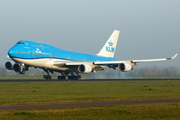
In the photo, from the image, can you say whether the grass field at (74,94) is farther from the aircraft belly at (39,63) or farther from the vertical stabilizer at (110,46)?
the vertical stabilizer at (110,46)

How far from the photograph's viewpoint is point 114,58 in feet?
259

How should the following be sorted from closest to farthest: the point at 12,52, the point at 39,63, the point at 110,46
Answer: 1. the point at 12,52
2. the point at 39,63
3. the point at 110,46

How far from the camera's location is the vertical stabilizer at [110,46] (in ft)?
249

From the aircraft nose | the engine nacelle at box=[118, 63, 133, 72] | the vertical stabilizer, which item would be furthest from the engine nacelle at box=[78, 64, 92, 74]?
the vertical stabilizer

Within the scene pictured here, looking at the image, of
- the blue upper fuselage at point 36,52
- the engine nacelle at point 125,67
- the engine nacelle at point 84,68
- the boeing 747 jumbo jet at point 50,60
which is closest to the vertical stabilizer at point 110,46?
the boeing 747 jumbo jet at point 50,60

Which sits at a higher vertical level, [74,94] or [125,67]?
[125,67]

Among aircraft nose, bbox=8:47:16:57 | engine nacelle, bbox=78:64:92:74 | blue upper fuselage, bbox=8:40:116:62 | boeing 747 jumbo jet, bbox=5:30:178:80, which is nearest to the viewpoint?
aircraft nose, bbox=8:47:16:57

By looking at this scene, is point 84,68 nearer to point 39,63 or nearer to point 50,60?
point 50,60

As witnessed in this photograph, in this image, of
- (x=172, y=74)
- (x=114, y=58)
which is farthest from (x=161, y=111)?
(x=172, y=74)

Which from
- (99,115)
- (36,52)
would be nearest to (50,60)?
(36,52)

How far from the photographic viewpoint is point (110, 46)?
254 ft

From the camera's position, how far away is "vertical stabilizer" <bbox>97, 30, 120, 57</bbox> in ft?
249

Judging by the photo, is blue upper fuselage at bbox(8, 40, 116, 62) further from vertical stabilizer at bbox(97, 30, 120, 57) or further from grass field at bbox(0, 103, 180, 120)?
grass field at bbox(0, 103, 180, 120)

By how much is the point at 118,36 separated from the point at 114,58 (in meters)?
6.15
